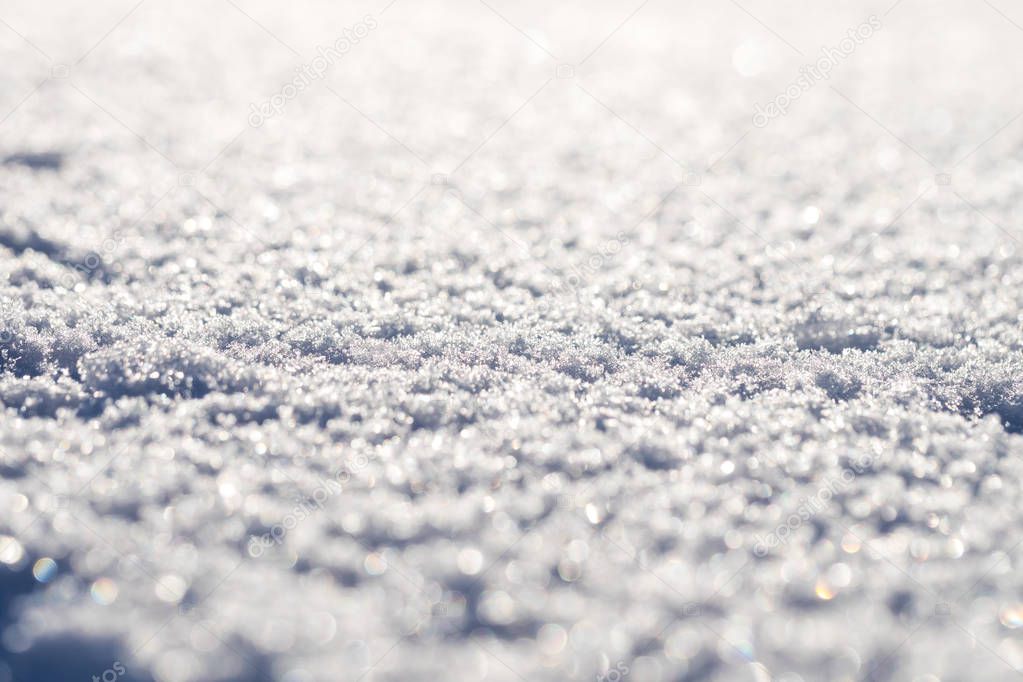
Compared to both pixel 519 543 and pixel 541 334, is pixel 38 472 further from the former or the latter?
pixel 541 334

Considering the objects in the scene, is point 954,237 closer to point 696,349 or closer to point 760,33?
point 696,349

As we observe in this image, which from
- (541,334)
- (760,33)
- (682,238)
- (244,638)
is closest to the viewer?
(244,638)

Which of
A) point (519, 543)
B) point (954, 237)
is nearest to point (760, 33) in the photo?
point (954, 237)

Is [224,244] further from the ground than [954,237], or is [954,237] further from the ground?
[954,237]

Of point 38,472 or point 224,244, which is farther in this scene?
point 224,244

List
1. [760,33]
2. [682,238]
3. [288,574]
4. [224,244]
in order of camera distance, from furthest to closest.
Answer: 1. [760,33]
2. [682,238]
3. [224,244]
4. [288,574]

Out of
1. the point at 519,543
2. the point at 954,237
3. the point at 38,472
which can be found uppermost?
the point at 954,237

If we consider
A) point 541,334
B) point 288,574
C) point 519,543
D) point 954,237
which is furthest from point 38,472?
point 954,237
